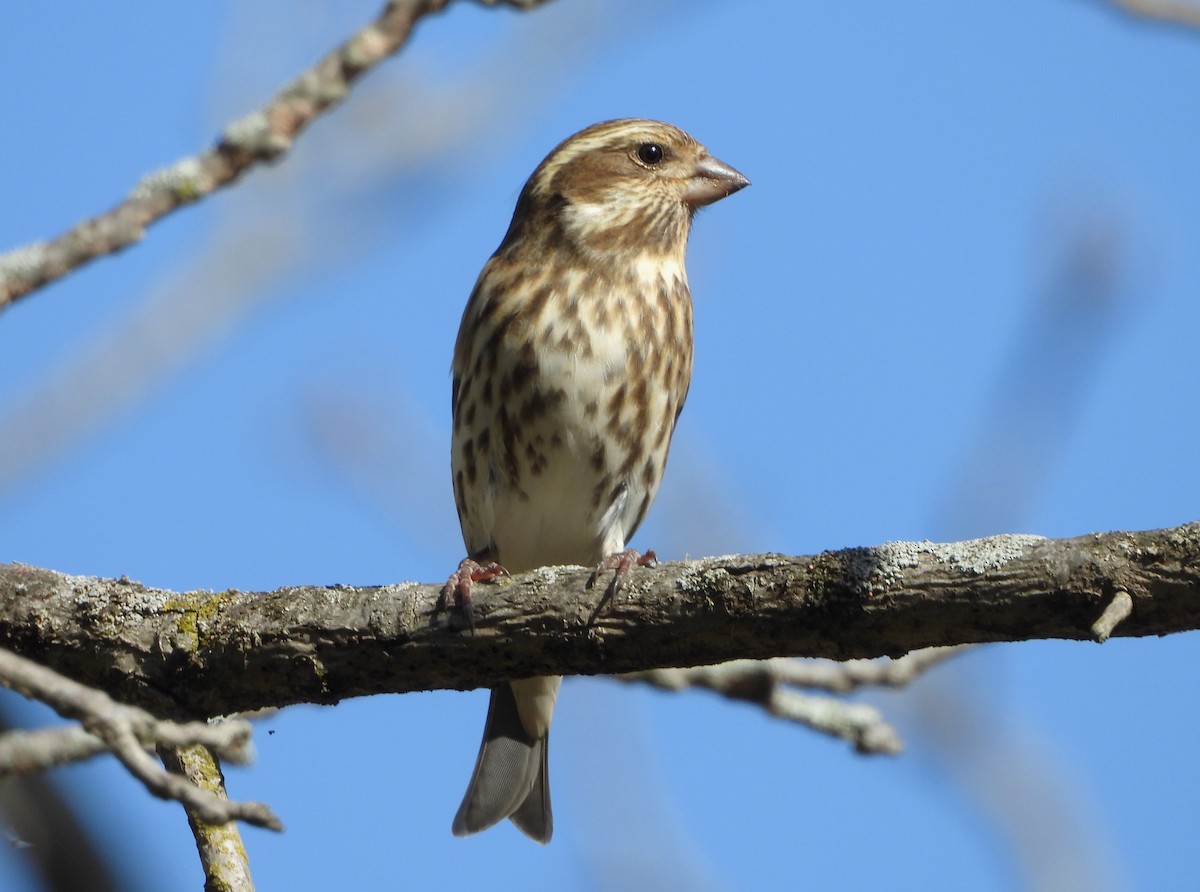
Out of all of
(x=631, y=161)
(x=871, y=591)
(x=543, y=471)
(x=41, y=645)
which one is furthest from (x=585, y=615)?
(x=631, y=161)

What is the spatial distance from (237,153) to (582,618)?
1429 mm

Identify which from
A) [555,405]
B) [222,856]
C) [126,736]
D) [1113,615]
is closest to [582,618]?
[222,856]

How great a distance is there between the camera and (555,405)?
549cm

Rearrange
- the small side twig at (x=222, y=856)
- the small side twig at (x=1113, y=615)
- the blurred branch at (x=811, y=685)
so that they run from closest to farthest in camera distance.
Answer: the small side twig at (x=1113, y=615) → the small side twig at (x=222, y=856) → the blurred branch at (x=811, y=685)

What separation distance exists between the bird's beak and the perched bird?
251 millimetres

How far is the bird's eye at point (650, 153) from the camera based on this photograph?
6.44m

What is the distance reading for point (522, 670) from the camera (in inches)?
155

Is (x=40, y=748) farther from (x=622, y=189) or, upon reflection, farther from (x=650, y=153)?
(x=650, y=153)

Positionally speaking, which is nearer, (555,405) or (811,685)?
(811,685)

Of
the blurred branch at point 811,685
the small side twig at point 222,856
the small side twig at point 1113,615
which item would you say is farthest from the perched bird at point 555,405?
the small side twig at point 1113,615

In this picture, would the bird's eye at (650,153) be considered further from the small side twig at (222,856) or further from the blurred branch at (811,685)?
the small side twig at (222,856)

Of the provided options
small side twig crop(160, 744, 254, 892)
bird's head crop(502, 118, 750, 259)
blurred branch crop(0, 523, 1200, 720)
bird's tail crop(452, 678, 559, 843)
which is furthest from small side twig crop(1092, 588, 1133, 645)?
bird's head crop(502, 118, 750, 259)

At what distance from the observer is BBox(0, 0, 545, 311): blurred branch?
3.48m

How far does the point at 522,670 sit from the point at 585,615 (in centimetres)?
28
